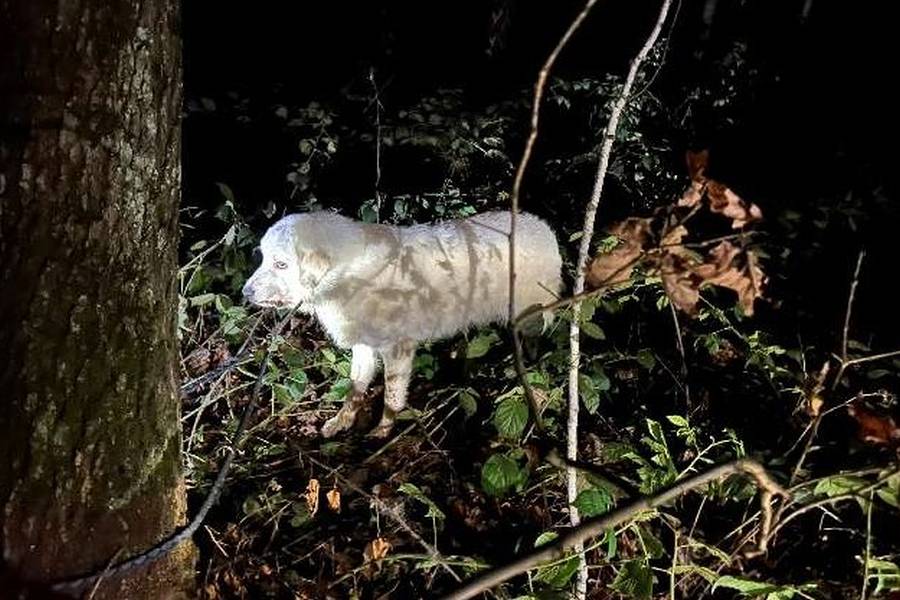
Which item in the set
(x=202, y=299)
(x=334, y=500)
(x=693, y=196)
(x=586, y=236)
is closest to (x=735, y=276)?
(x=693, y=196)

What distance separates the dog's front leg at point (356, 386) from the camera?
→ 4387 millimetres

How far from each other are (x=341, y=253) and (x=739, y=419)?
7.39 feet

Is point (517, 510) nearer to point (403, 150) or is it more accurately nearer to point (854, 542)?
point (854, 542)

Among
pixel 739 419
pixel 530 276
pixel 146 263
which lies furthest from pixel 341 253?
pixel 739 419

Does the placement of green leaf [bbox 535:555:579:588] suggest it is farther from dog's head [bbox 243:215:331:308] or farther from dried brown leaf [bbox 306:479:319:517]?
dog's head [bbox 243:215:331:308]

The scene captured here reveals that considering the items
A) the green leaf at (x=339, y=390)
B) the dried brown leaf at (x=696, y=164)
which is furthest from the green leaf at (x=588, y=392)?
the green leaf at (x=339, y=390)

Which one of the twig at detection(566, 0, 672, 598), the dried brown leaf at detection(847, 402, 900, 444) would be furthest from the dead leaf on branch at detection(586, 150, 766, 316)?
the dried brown leaf at detection(847, 402, 900, 444)

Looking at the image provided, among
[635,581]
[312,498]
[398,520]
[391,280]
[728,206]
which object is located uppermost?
[728,206]

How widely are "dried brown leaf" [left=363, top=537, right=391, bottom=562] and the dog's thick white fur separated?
125cm

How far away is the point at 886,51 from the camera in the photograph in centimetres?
768

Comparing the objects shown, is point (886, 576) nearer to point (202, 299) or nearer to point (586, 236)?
point (586, 236)

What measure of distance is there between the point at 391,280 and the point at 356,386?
668 millimetres

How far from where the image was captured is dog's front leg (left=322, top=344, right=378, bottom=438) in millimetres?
4387

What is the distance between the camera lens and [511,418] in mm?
3107
